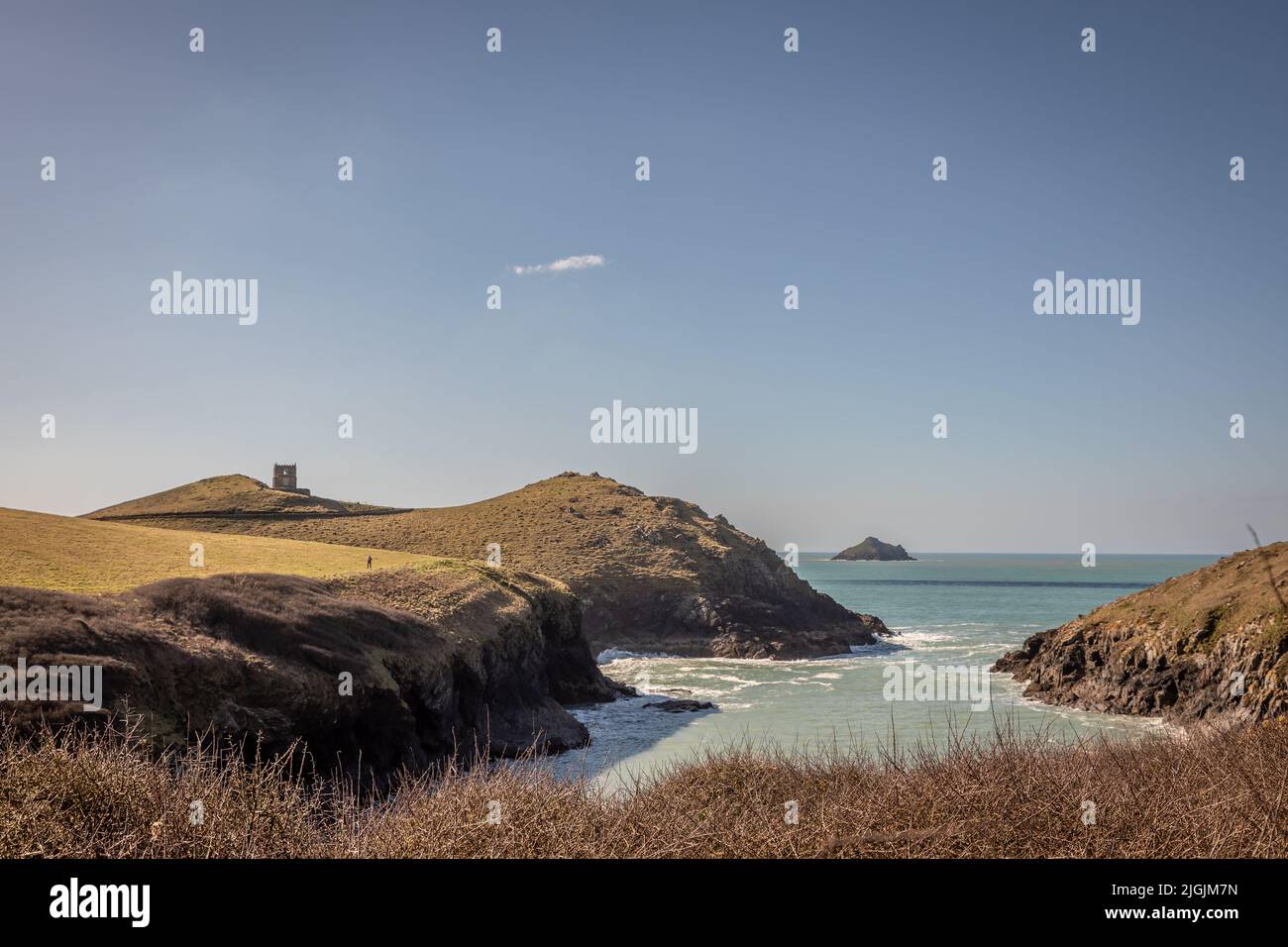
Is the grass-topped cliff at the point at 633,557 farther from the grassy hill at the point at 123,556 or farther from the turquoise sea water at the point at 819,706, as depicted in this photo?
the grassy hill at the point at 123,556

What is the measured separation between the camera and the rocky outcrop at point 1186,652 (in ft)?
108

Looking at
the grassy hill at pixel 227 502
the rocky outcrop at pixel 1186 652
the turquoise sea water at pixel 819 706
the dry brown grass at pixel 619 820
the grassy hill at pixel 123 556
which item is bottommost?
the turquoise sea water at pixel 819 706

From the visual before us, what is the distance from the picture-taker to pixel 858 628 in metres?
79.9

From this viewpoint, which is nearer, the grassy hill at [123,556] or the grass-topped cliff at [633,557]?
the grassy hill at [123,556]

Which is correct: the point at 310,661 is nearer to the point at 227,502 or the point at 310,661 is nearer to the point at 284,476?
the point at 227,502

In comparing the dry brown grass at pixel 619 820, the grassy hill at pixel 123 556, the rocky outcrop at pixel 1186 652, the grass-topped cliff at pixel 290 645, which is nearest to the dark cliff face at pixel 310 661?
the grass-topped cliff at pixel 290 645

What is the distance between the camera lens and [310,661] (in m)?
25.8

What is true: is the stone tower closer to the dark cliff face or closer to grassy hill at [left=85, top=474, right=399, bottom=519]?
grassy hill at [left=85, top=474, right=399, bottom=519]

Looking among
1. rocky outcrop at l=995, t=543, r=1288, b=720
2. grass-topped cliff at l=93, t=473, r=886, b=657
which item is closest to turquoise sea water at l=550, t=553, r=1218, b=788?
rocky outcrop at l=995, t=543, r=1288, b=720

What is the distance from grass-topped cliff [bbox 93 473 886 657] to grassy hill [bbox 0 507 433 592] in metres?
25.3

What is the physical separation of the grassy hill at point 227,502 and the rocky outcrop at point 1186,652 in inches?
3676

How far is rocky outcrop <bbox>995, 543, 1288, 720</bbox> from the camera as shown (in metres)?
33.0

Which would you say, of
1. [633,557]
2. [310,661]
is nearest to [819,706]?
[310,661]
